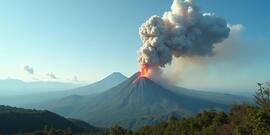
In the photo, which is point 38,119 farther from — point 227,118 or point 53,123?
point 227,118

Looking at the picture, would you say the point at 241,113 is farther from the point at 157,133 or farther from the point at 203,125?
the point at 157,133

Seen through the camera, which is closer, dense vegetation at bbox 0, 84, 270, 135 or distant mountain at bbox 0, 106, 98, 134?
dense vegetation at bbox 0, 84, 270, 135

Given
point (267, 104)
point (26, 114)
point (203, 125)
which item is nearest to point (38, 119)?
point (26, 114)

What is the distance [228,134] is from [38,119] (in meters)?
99.6

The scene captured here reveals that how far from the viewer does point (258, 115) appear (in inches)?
1276

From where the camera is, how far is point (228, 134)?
191 ft

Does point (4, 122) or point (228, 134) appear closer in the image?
point (228, 134)

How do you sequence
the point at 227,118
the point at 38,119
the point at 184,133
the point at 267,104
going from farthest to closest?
the point at 38,119, the point at 227,118, the point at 184,133, the point at 267,104

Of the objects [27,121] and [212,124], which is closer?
[212,124]

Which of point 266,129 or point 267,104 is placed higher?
point 267,104

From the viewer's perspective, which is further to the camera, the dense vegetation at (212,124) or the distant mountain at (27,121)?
the distant mountain at (27,121)

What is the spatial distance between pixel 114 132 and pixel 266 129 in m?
53.3

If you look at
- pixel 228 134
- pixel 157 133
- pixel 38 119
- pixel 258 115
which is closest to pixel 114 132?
pixel 157 133

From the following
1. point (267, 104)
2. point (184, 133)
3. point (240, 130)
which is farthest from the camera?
point (184, 133)
